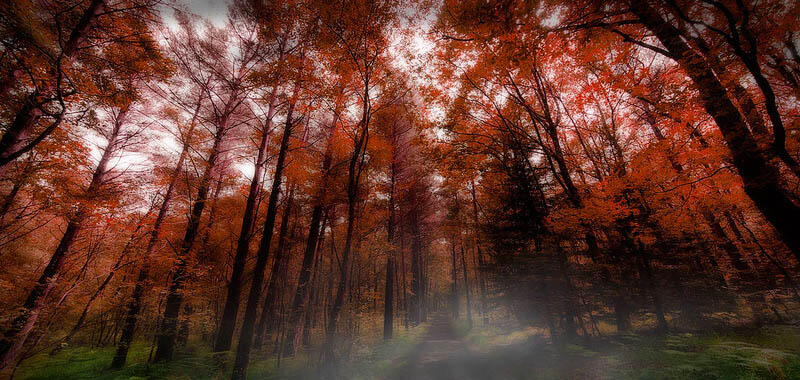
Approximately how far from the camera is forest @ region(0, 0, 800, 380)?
4230 millimetres

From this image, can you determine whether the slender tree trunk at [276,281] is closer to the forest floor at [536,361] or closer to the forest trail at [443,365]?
the forest floor at [536,361]

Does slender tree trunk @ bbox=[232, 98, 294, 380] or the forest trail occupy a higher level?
slender tree trunk @ bbox=[232, 98, 294, 380]

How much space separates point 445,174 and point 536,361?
22.7 ft

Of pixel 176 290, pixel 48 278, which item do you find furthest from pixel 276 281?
pixel 48 278

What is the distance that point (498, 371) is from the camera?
6410mm

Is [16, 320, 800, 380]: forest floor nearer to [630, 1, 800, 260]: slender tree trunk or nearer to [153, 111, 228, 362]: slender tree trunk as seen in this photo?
[153, 111, 228, 362]: slender tree trunk

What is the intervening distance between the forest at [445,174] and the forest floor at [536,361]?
88 mm

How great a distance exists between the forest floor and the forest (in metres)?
0.09

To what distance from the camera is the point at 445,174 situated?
10.4m

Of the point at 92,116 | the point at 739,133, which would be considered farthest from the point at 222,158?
the point at 739,133

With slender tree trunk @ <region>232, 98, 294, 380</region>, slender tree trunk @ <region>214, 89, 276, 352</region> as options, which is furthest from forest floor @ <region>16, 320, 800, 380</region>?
slender tree trunk @ <region>232, 98, 294, 380</region>

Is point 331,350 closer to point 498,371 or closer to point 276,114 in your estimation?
point 498,371

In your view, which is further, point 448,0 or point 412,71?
point 412,71

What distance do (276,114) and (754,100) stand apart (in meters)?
11.5
